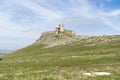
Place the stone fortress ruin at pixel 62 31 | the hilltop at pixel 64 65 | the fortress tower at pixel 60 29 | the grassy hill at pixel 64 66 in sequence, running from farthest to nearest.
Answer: the fortress tower at pixel 60 29 < the stone fortress ruin at pixel 62 31 < the hilltop at pixel 64 65 < the grassy hill at pixel 64 66

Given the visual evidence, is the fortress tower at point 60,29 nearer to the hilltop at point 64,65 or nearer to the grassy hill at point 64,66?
the hilltop at point 64,65

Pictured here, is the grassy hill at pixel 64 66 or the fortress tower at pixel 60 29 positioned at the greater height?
the fortress tower at pixel 60 29

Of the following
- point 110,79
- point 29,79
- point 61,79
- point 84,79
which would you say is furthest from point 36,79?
point 110,79

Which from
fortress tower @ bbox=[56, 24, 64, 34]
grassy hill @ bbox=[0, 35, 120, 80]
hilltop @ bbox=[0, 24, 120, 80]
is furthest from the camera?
fortress tower @ bbox=[56, 24, 64, 34]

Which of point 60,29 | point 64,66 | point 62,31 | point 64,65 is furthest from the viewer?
Result: point 60,29

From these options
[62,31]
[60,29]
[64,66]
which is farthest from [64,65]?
[60,29]

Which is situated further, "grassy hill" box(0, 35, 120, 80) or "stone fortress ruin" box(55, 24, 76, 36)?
"stone fortress ruin" box(55, 24, 76, 36)

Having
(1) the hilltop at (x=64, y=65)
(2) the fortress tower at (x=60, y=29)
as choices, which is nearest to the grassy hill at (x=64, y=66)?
(1) the hilltop at (x=64, y=65)

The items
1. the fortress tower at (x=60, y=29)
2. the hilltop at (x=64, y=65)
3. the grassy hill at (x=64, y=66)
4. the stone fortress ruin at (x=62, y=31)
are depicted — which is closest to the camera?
the grassy hill at (x=64, y=66)

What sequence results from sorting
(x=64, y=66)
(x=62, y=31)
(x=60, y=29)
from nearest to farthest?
(x=64, y=66)
(x=62, y=31)
(x=60, y=29)

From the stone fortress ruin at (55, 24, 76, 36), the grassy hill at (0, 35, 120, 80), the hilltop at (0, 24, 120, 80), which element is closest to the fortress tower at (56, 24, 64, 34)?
the stone fortress ruin at (55, 24, 76, 36)

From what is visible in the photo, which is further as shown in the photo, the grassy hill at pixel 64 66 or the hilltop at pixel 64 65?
the hilltop at pixel 64 65

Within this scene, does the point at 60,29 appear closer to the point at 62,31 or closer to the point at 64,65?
the point at 62,31

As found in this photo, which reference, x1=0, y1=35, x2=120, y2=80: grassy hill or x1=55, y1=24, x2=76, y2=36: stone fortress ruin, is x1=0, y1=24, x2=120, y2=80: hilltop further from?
x1=55, y1=24, x2=76, y2=36: stone fortress ruin
